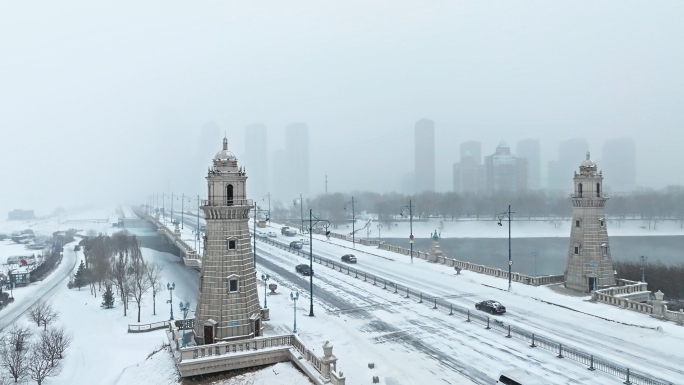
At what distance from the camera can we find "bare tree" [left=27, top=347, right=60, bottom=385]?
34.9 m

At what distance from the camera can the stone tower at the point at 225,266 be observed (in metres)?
25.5

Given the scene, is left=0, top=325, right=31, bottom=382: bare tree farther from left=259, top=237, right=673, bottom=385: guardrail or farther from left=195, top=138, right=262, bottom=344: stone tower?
left=259, top=237, right=673, bottom=385: guardrail

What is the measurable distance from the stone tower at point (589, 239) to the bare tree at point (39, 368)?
43.3 m

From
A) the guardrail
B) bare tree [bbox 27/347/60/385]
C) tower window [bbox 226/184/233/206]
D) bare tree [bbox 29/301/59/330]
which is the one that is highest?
tower window [bbox 226/184/233/206]

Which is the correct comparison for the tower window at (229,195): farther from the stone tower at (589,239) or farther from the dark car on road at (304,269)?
the stone tower at (589,239)

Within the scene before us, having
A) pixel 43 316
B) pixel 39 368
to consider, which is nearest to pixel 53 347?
pixel 39 368

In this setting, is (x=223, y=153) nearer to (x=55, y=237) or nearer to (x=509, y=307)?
(x=509, y=307)

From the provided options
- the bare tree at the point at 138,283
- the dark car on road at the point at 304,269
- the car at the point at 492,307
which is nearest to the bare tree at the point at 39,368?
the bare tree at the point at 138,283

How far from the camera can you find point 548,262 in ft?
279

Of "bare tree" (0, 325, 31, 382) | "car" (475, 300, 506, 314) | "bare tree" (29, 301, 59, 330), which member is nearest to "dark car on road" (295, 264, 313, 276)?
"car" (475, 300, 506, 314)

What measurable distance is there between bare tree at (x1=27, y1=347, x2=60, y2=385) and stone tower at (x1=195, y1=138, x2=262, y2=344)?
17.7m

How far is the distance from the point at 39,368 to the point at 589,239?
4551 cm

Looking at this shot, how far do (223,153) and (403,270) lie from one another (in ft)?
102

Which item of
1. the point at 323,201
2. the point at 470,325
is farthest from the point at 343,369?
the point at 323,201
